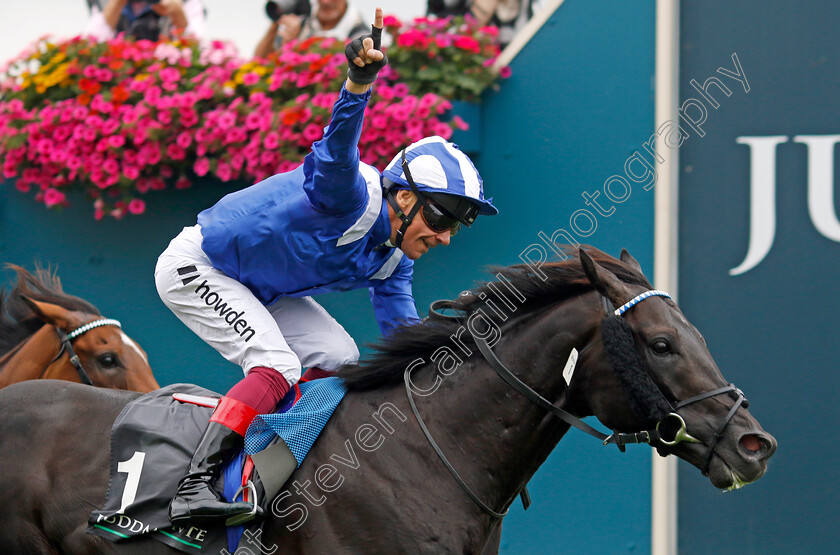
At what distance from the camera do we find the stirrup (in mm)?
2455

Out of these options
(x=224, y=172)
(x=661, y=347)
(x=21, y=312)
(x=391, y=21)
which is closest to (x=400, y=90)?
(x=391, y=21)

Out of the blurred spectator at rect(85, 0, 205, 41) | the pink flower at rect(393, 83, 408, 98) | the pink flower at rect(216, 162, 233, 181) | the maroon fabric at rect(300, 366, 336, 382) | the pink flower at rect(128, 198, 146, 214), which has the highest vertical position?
the blurred spectator at rect(85, 0, 205, 41)

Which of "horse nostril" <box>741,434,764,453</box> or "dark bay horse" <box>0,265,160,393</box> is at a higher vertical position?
"horse nostril" <box>741,434,764,453</box>

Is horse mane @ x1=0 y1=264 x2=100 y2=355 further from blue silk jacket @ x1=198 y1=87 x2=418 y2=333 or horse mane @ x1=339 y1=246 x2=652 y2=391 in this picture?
horse mane @ x1=339 y1=246 x2=652 y2=391

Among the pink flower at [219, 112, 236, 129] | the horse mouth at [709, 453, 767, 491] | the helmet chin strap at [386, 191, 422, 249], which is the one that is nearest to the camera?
the horse mouth at [709, 453, 767, 491]

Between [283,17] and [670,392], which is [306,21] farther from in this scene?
[670,392]

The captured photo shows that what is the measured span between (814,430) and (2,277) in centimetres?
481

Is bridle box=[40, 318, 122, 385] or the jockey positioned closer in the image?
the jockey

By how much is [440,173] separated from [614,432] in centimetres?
97

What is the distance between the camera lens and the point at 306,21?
17.1 ft

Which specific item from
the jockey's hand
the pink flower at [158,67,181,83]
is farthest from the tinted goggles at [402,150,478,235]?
the pink flower at [158,67,181,83]

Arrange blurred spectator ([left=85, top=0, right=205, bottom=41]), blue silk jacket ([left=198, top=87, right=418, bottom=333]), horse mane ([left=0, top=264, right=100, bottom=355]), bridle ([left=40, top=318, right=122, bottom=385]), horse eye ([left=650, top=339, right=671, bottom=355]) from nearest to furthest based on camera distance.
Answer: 1. horse eye ([left=650, top=339, right=671, bottom=355])
2. blue silk jacket ([left=198, top=87, right=418, bottom=333])
3. bridle ([left=40, top=318, right=122, bottom=385])
4. horse mane ([left=0, top=264, right=100, bottom=355])
5. blurred spectator ([left=85, top=0, right=205, bottom=41])

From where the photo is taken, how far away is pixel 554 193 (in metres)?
4.65

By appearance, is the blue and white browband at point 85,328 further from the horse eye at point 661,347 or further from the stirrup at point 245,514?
the horse eye at point 661,347
